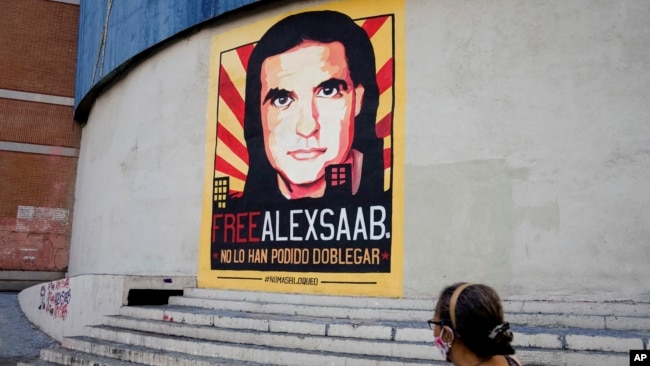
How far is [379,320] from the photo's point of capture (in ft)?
24.3

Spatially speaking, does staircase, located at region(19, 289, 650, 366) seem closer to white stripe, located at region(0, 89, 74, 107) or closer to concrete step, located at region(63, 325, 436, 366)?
concrete step, located at region(63, 325, 436, 366)

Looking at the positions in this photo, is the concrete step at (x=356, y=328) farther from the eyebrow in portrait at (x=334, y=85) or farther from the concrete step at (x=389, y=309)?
the eyebrow in portrait at (x=334, y=85)

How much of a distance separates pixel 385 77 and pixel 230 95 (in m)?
2.88

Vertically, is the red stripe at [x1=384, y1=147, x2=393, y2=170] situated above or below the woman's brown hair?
above

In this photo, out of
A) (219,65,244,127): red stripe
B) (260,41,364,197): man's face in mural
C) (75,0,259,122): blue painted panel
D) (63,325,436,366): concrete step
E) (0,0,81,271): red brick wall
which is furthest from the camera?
(0,0,81,271): red brick wall

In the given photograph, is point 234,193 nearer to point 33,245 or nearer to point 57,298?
point 57,298

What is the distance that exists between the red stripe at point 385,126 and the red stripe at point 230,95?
2505mm

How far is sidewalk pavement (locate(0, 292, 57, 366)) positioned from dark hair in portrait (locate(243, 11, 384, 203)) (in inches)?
167

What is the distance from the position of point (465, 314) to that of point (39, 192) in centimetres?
1827

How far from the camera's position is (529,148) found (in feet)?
25.0

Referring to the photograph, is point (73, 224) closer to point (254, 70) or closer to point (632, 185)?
point (254, 70)

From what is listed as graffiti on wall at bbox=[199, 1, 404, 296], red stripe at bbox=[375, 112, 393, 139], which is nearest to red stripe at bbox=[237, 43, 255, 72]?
graffiti on wall at bbox=[199, 1, 404, 296]

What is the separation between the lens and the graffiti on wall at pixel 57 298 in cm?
1068

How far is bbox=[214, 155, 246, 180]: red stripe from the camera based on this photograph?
395 inches
